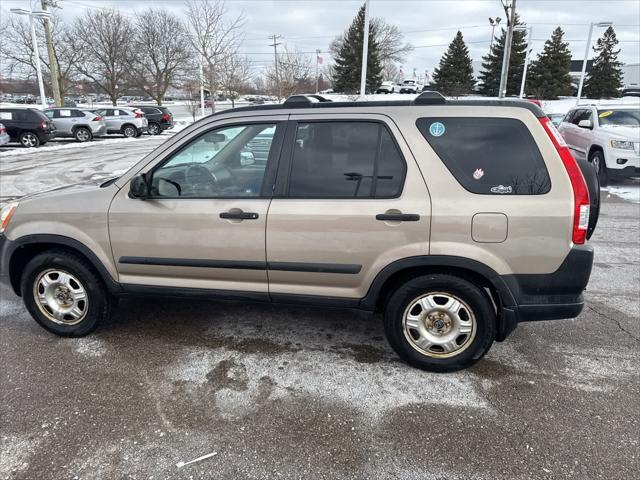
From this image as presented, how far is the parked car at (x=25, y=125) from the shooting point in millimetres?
17844

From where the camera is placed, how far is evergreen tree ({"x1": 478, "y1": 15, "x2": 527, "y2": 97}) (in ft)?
160

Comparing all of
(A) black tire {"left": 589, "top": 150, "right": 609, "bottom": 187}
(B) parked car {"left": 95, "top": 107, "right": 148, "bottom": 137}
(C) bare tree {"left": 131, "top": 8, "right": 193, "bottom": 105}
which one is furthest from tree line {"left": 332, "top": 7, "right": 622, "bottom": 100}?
(A) black tire {"left": 589, "top": 150, "right": 609, "bottom": 187}

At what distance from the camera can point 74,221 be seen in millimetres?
3369

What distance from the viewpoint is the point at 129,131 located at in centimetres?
2478

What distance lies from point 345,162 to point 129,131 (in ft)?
81.3

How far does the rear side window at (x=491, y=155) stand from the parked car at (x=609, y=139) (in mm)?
7670

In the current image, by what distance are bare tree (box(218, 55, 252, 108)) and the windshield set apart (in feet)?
60.3

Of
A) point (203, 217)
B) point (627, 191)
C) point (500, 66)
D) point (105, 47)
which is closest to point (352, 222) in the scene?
point (203, 217)

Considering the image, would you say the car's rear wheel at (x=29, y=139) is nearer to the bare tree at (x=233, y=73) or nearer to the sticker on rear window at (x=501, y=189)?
the bare tree at (x=233, y=73)

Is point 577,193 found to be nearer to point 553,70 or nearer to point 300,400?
point 300,400

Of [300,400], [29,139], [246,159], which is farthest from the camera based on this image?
[29,139]

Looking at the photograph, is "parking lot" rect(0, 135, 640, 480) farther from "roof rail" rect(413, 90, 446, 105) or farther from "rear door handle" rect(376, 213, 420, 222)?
"roof rail" rect(413, 90, 446, 105)

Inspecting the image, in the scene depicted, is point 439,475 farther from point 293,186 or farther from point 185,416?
point 293,186

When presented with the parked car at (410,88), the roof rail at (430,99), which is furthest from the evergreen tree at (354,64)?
the roof rail at (430,99)
